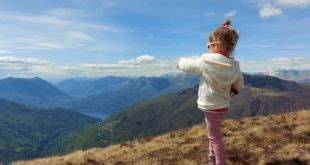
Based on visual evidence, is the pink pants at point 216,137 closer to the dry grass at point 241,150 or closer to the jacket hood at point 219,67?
the jacket hood at point 219,67

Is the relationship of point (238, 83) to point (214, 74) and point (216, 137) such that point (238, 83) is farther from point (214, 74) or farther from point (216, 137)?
point (216, 137)

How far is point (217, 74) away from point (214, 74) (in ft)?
0.25

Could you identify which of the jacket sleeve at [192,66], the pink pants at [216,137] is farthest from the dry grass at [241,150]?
the jacket sleeve at [192,66]

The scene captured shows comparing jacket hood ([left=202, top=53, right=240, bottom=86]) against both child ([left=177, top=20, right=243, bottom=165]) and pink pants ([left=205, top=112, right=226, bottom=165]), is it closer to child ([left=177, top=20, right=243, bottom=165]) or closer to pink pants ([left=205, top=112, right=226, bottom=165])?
child ([left=177, top=20, right=243, bottom=165])

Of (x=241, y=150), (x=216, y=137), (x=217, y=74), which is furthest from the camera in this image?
(x=241, y=150)

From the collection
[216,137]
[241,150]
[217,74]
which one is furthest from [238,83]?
[241,150]

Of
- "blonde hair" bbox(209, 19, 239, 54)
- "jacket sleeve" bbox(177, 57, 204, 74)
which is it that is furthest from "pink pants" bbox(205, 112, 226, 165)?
"blonde hair" bbox(209, 19, 239, 54)

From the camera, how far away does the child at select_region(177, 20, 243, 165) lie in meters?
8.48

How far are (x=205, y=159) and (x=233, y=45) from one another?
439 centimetres

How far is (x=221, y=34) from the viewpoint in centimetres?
839

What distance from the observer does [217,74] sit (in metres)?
8.49

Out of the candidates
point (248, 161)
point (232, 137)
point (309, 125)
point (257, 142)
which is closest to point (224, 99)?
point (248, 161)

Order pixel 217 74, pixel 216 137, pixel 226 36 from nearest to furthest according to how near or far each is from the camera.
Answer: pixel 226 36 → pixel 217 74 → pixel 216 137

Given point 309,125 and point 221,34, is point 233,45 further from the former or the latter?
point 309,125
